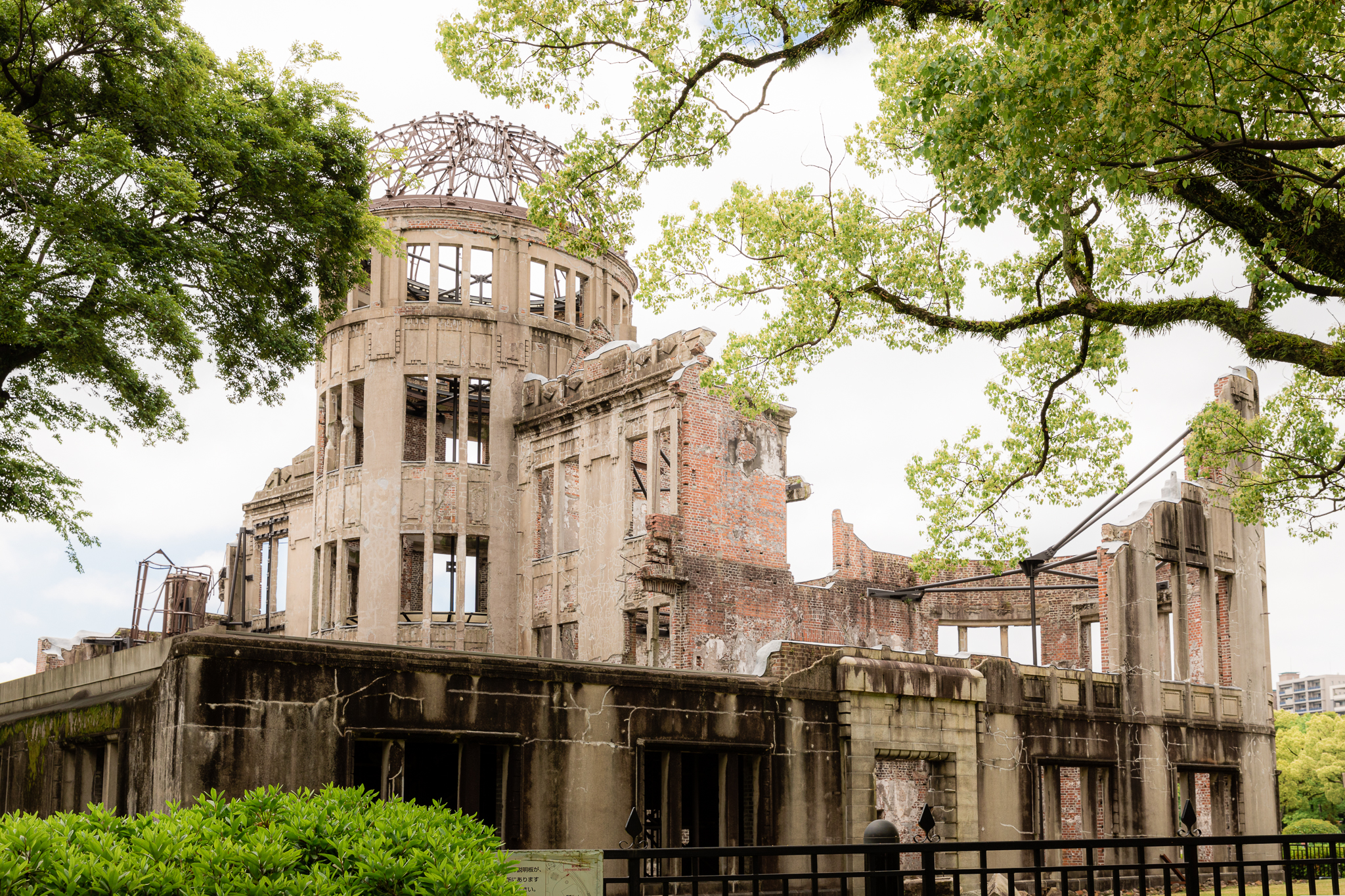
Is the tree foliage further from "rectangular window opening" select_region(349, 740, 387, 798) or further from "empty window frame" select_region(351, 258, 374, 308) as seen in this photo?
"rectangular window opening" select_region(349, 740, 387, 798)

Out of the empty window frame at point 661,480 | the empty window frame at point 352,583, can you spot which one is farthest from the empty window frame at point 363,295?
the empty window frame at point 661,480

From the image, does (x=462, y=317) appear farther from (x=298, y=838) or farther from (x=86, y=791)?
(x=298, y=838)

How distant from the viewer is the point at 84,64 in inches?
777

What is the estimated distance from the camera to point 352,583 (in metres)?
36.5

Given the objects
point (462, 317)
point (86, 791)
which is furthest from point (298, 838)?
point (462, 317)

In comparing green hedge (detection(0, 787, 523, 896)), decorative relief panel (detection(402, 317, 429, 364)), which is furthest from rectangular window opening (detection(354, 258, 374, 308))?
green hedge (detection(0, 787, 523, 896))

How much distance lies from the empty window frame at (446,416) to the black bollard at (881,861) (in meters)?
25.4

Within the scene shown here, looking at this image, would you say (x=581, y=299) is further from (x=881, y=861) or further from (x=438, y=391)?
(x=881, y=861)

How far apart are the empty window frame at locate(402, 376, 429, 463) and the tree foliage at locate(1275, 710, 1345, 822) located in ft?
140

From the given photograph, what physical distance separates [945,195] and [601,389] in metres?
12.2

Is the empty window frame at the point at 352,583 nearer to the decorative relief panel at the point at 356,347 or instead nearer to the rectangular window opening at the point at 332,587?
the rectangular window opening at the point at 332,587

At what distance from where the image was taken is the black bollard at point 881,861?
7523 millimetres

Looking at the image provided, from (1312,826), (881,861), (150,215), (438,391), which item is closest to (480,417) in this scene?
(438,391)

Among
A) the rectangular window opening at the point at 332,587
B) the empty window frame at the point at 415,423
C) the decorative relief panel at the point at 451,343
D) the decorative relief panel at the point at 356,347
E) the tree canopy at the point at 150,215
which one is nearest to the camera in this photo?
the tree canopy at the point at 150,215
